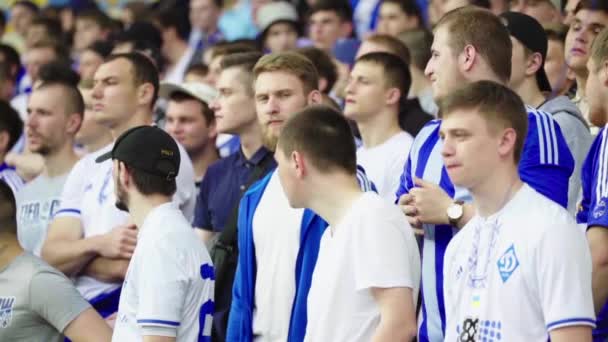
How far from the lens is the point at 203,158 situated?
8.77 meters

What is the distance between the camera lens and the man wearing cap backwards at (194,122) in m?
8.74

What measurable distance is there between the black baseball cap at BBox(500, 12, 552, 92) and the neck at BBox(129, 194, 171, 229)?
6.02 feet

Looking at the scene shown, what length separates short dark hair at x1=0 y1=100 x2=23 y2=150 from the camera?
932 cm

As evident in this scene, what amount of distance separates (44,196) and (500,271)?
14.7 ft

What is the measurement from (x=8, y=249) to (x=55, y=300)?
18.0 inches

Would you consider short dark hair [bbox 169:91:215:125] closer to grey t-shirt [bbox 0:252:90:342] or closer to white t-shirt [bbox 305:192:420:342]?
grey t-shirt [bbox 0:252:90:342]

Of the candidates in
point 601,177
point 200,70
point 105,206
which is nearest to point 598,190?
point 601,177

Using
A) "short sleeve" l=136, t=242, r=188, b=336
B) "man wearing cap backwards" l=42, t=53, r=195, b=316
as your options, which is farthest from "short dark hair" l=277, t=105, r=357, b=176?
"man wearing cap backwards" l=42, t=53, r=195, b=316

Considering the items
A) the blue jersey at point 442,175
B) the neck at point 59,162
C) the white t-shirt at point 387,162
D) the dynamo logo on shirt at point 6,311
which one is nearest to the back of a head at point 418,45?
the white t-shirt at point 387,162

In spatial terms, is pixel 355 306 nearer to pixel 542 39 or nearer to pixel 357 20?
pixel 542 39

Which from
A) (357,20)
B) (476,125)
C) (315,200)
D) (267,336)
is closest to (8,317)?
(267,336)

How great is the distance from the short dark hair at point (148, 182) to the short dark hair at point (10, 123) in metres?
3.50

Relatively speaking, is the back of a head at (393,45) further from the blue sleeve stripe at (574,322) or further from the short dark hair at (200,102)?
the blue sleeve stripe at (574,322)

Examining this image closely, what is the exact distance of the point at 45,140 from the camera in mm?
8586
